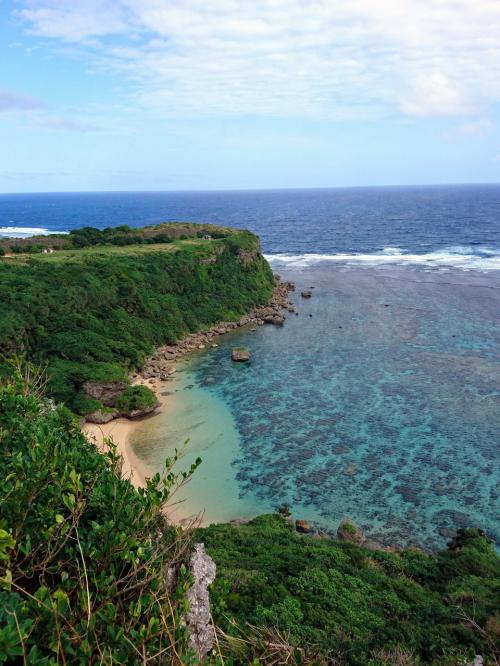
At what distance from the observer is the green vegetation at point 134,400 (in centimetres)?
3662

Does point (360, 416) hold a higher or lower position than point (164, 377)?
lower

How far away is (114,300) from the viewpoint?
5053 cm

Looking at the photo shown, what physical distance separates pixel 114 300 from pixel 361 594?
39.9 metres

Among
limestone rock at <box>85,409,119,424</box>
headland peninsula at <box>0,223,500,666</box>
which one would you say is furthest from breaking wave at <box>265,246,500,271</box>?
limestone rock at <box>85,409,119,424</box>

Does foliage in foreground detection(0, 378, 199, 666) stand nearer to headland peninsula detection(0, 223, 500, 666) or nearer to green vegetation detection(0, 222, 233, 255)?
headland peninsula detection(0, 223, 500, 666)

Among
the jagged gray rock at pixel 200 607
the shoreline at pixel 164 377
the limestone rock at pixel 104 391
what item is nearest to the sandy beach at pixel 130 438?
the shoreline at pixel 164 377

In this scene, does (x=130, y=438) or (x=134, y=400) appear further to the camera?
(x=134, y=400)

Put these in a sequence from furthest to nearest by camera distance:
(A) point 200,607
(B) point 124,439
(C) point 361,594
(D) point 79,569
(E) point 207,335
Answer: (E) point 207,335 < (B) point 124,439 < (C) point 361,594 < (A) point 200,607 < (D) point 79,569

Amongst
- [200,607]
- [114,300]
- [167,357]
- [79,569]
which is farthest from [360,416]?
[79,569]

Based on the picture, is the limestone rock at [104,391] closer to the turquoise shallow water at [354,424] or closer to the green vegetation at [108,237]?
the turquoise shallow water at [354,424]

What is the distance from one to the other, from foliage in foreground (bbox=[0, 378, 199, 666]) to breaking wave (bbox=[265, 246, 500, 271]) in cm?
9076

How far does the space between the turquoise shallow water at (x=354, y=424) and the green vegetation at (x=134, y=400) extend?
166cm

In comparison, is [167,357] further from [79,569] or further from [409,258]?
[409,258]

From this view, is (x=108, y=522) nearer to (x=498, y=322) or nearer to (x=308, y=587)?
(x=308, y=587)
